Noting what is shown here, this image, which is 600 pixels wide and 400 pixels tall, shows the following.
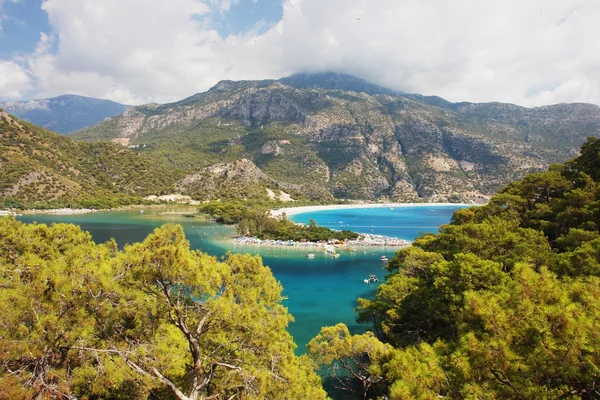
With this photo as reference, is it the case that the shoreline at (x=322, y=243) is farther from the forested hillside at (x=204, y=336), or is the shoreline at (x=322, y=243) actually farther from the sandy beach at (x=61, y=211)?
the sandy beach at (x=61, y=211)

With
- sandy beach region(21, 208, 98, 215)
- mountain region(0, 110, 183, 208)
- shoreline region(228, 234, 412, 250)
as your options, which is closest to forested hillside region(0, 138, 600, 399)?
shoreline region(228, 234, 412, 250)

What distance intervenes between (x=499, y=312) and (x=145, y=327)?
8393 millimetres

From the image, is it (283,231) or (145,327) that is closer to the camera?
(145,327)

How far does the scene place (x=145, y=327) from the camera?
8.03 metres

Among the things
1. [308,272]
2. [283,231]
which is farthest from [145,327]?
[283,231]

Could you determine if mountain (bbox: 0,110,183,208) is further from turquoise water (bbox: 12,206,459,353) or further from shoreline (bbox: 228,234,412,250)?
shoreline (bbox: 228,234,412,250)

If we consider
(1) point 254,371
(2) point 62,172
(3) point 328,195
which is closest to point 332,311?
(1) point 254,371

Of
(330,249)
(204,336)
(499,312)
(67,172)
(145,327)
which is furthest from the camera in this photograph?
(67,172)

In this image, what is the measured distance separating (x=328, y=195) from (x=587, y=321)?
556 ft

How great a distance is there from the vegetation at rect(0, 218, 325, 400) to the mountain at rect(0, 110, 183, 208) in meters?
110

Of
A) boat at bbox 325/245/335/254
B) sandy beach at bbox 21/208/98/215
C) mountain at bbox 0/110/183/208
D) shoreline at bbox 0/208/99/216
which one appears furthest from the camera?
mountain at bbox 0/110/183/208

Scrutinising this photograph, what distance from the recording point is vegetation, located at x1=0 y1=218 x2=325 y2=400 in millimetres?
6684

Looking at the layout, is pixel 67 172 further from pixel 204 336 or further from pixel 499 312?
pixel 499 312

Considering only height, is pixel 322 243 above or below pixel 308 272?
above
